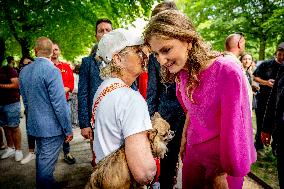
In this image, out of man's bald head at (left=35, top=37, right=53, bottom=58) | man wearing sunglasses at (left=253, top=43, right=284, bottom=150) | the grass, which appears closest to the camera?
man's bald head at (left=35, top=37, right=53, bottom=58)

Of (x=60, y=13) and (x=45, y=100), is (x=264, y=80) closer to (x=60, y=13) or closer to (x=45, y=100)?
(x=45, y=100)

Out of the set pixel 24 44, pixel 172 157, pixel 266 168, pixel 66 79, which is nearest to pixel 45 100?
pixel 172 157

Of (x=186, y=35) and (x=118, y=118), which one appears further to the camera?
(x=186, y=35)

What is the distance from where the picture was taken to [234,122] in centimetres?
186

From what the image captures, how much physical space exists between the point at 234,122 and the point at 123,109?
74cm

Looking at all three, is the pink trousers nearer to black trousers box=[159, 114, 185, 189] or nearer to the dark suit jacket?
black trousers box=[159, 114, 185, 189]

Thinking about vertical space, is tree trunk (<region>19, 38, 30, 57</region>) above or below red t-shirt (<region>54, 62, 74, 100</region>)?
above

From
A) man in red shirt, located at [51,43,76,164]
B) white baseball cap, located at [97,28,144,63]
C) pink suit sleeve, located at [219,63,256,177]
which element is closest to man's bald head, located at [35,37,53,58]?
man in red shirt, located at [51,43,76,164]

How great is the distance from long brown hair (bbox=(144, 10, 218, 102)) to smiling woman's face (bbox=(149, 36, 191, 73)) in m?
0.03

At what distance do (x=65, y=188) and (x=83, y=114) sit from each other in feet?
5.27

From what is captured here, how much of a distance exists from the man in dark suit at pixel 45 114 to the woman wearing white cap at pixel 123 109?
2.12 metres

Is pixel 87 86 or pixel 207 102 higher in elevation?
pixel 207 102

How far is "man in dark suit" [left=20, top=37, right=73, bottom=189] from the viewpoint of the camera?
4.14 meters

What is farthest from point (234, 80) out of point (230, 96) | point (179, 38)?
point (179, 38)
